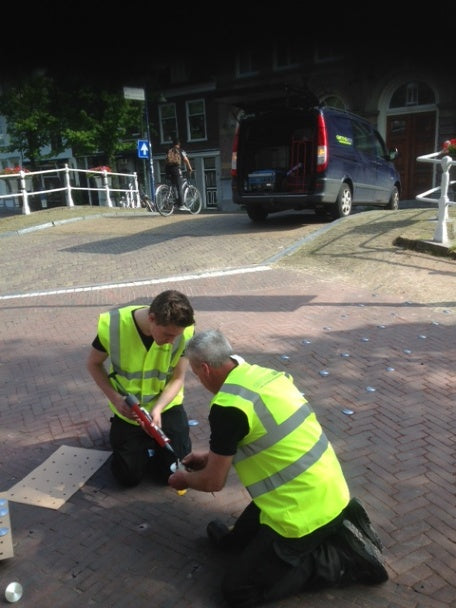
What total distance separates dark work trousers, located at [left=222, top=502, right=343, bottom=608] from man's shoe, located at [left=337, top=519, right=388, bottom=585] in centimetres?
3

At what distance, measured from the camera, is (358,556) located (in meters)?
2.15

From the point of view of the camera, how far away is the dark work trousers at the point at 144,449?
118 inches

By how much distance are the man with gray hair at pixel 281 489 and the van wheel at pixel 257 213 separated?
914 cm

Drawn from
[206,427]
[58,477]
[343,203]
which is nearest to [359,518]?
[206,427]

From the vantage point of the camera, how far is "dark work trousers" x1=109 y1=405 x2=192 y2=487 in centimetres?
299

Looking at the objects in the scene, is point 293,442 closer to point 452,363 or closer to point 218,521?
point 218,521

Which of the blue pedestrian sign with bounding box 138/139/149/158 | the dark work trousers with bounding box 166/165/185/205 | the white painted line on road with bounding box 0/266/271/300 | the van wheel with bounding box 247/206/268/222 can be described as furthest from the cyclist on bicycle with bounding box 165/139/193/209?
the white painted line on road with bounding box 0/266/271/300

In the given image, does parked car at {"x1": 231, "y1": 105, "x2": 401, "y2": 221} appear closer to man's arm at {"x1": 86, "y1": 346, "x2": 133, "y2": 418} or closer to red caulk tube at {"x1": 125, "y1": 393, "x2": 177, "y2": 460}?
man's arm at {"x1": 86, "y1": 346, "x2": 133, "y2": 418}

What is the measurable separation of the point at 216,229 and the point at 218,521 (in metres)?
8.72

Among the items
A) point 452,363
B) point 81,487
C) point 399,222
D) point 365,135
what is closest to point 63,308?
point 81,487

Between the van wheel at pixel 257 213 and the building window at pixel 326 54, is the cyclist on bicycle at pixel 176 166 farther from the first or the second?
the building window at pixel 326 54

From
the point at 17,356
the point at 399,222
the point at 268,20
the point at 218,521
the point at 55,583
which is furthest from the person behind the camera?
the point at 399,222

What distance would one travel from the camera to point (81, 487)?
300 centimetres

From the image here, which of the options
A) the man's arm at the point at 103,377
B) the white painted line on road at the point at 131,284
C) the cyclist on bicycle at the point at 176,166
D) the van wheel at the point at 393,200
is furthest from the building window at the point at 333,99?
the man's arm at the point at 103,377
